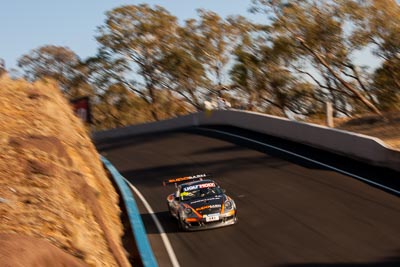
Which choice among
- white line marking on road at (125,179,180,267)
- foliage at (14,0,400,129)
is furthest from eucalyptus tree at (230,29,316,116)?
white line marking on road at (125,179,180,267)

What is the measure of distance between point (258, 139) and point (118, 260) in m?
17.7

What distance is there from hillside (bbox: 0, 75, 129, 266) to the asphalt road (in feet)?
7.68

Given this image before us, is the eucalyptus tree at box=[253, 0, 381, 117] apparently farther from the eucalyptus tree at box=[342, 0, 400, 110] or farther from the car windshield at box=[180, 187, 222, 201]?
the car windshield at box=[180, 187, 222, 201]

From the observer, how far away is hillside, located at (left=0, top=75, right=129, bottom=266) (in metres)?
8.30

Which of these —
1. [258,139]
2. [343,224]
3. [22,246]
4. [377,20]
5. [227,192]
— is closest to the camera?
[22,246]

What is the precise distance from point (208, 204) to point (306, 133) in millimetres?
9838

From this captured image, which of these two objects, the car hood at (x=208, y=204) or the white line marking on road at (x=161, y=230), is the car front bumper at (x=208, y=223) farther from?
the white line marking on road at (x=161, y=230)

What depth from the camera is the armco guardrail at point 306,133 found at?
2055cm

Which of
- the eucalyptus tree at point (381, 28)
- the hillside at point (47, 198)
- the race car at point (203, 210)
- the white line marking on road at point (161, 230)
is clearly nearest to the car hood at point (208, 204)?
the race car at point (203, 210)

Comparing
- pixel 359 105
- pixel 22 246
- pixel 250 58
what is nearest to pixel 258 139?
pixel 22 246

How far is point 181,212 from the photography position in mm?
16703

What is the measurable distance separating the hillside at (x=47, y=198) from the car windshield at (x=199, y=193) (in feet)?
6.50

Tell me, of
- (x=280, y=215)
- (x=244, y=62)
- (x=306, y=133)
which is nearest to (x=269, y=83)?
(x=244, y=62)

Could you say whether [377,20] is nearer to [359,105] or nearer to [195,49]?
[359,105]
